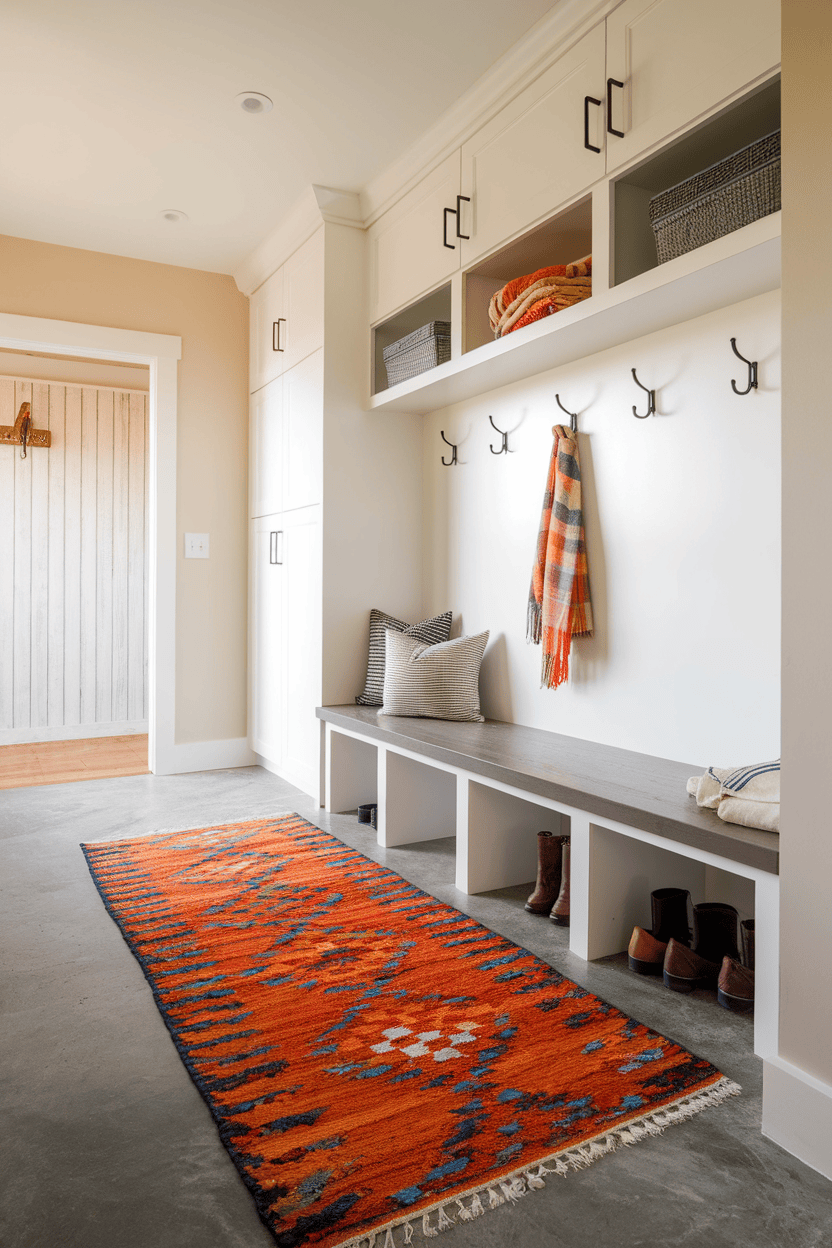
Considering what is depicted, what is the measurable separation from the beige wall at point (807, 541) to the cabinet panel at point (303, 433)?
2247 millimetres

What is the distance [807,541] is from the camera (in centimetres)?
134

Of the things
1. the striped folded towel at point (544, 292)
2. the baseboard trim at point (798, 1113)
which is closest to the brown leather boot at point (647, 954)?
the baseboard trim at point (798, 1113)

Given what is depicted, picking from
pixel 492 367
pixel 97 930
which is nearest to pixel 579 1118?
pixel 97 930

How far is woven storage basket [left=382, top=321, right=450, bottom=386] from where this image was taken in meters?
2.98

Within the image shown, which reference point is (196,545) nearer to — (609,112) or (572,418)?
(572,418)

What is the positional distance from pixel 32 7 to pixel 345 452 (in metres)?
1.66

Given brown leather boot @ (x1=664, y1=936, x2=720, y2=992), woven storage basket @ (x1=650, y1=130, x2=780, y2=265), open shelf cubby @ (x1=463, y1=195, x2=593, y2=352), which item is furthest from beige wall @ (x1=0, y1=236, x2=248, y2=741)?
brown leather boot @ (x1=664, y1=936, x2=720, y2=992)

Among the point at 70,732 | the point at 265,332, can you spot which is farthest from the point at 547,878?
the point at 70,732

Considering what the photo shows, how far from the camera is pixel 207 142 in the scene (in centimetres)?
293

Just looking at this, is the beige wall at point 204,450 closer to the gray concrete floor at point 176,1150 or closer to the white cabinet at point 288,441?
the white cabinet at point 288,441


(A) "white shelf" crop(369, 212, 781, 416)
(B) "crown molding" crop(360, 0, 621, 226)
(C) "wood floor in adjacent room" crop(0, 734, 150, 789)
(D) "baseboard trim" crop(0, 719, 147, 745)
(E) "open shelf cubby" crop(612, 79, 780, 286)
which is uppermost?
(B) "crown molding" crop(360, 0, 621, 226)

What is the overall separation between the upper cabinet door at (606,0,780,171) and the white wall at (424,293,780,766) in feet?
1.52

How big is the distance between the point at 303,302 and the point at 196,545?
1259mm

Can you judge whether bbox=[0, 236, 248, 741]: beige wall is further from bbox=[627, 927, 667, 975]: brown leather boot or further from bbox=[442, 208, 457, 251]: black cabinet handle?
bbox=[627, 927, 667, 975]: brown leather boot
